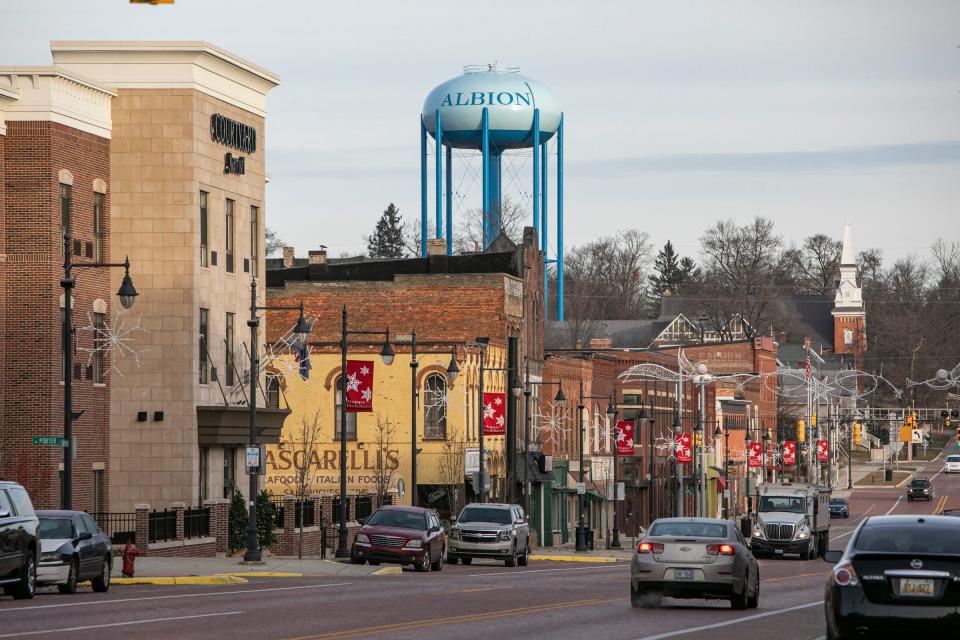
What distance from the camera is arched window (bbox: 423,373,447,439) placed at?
231 feet

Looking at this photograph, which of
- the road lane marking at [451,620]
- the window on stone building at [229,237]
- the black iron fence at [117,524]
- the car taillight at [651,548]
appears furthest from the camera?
the window on stone building at [229,237]

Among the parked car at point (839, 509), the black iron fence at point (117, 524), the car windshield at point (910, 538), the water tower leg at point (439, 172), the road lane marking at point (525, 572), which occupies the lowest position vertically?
the parked car at point (839, 509)

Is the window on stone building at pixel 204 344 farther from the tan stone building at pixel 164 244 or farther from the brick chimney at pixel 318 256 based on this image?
Answer: the brick chimney at pixel 318 256

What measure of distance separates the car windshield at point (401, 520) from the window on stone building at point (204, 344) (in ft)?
31.6

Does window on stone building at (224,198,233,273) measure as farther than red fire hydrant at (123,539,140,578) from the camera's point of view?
Yes

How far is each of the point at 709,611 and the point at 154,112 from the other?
91.4 feet

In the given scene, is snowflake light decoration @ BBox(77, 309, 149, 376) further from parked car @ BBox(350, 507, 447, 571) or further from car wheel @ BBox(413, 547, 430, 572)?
car wheel @ BBox(413, 547, 430, 572)

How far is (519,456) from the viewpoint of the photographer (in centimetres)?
7731

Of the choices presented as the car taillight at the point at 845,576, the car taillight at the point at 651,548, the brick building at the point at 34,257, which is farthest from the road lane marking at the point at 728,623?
the brick building at the point at 34,257

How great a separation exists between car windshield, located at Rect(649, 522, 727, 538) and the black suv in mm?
9852

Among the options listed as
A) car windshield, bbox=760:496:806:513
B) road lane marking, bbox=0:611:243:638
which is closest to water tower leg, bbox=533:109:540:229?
car windshield, bbox=760:496:806:513

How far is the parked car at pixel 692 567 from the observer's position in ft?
90.9

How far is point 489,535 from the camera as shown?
49.1 m

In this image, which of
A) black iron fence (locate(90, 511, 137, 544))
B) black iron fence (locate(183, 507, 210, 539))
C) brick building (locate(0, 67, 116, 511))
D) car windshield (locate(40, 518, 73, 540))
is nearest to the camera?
car windshield (locate(40, 518, 73, 540))
